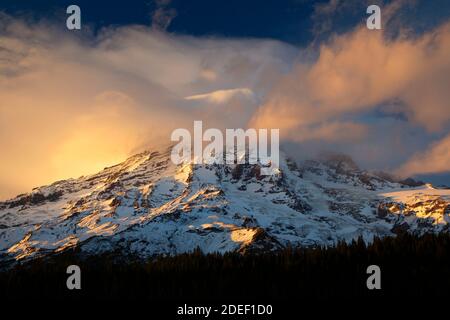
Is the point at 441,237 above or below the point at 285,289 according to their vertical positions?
above

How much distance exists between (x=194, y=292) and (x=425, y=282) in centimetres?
1852
